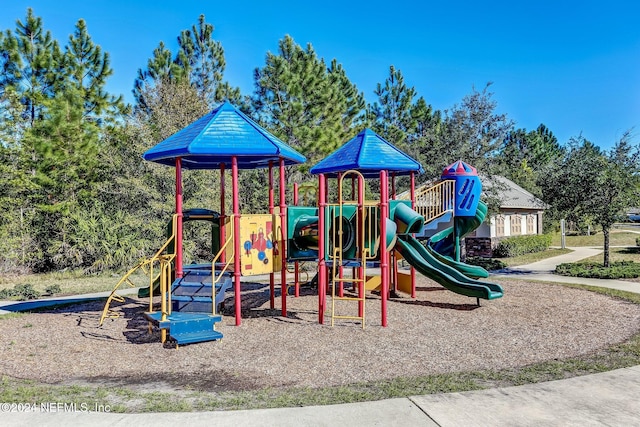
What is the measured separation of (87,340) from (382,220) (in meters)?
5.68

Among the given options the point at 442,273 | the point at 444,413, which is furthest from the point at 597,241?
the point at 444,413

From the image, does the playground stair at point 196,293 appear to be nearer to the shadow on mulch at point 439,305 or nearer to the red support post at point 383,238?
the red support post at point 383,238

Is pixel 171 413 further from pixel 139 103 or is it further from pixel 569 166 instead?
pixel 139 103

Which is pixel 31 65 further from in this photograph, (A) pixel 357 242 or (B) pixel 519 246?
(B) pixel 519 246

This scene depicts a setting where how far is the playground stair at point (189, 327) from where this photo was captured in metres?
8.02

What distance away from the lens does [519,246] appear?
2555cm

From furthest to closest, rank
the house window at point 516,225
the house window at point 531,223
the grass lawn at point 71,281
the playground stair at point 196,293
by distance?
1. the house window at point 531,223
2. the house window at point 516,225
3. the grass lawn at point 71,281
4. the playground stair at point 196,293

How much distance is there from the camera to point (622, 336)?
8.48 m

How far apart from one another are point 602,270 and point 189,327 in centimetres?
1447

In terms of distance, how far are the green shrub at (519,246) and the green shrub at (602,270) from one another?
20.4ft

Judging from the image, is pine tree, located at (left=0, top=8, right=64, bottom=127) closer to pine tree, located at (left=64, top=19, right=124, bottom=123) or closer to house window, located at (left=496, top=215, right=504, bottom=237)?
pine tree, located at (left=64, top=19, right=124, bottom=123)

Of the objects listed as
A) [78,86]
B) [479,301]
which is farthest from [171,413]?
[78,86]

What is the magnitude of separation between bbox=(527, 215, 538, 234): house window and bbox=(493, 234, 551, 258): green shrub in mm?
1822

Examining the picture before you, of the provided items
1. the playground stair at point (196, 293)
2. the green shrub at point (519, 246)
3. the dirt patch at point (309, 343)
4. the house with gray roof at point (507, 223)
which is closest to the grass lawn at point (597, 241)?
the house with gray roof at point (507, 223)
